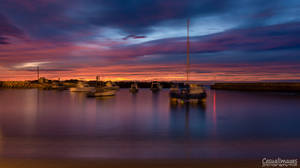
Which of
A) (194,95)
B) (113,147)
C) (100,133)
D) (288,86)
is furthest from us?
Result: (288,86)

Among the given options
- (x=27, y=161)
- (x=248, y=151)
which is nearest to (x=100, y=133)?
(x=27, y=161)

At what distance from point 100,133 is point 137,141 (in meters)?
4.02

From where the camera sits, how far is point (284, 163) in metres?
8.23

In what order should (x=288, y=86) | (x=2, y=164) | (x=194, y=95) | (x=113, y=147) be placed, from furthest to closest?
(x=288, y=86), (x=194, y=95), (x=113, y=147), (x=2, y=164)

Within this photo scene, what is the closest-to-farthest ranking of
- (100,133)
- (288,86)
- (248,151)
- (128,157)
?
(128,157) < (248,151) < (100,133) < (288,86)

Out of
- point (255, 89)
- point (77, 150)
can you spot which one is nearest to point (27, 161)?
point (77, 150)

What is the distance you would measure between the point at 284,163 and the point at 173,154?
15.9ft

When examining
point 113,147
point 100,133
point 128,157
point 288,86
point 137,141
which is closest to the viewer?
point 128,157

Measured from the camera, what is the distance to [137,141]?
1515cm

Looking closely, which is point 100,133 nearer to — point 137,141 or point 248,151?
point 137,141

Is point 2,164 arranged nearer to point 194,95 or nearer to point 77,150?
point 77,150

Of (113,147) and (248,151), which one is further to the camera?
(113,147)

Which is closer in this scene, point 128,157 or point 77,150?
point 128,157

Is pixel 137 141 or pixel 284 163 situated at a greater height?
pixel 284 163
